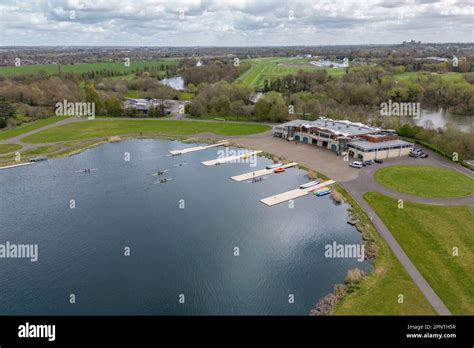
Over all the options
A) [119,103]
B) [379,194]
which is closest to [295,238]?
[379,194]

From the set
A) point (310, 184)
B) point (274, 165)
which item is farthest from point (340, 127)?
point (310, 184)

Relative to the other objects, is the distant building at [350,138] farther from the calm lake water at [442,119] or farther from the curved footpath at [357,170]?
the calm lake water at [442,119]

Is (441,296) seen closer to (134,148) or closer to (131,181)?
(131,181)

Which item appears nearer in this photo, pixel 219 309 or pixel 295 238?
pixel 219 309

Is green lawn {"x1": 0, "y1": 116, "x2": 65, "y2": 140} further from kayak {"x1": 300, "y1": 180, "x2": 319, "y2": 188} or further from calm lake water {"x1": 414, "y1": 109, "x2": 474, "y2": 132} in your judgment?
calm lake water {"x1": 414, "y1": 109, "x2": 474, "y2": 132}

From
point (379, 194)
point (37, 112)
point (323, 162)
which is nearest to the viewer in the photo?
point (379, 194)

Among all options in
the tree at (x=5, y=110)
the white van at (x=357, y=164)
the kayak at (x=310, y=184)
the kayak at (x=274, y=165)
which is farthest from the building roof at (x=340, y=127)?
the tree at (x=5, y=110)

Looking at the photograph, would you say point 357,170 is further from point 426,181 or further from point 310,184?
point 310,184
